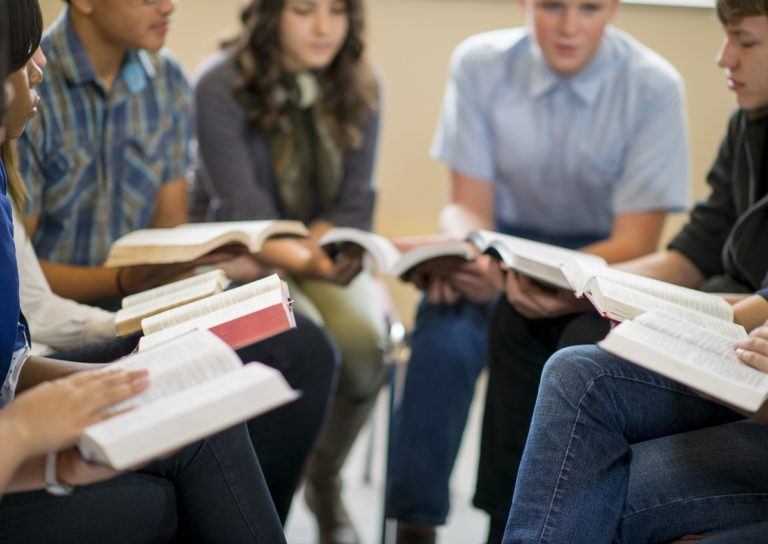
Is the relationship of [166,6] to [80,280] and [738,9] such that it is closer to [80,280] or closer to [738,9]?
[80,280]

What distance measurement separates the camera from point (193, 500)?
3.81ft

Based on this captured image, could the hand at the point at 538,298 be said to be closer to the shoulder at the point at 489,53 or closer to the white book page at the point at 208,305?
the white book page at the point at 208,305

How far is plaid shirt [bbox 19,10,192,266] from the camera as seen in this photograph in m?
1.70

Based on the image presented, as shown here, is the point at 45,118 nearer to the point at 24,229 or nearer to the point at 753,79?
the point at 24,229

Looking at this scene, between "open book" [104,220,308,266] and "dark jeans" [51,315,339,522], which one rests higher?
"open book" [104,220,308,266]

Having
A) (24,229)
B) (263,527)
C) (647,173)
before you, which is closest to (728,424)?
(263,527)

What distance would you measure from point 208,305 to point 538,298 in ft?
2.04

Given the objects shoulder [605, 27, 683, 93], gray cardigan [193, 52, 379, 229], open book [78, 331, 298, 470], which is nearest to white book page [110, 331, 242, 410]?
open book [78, 331, 298, 470]

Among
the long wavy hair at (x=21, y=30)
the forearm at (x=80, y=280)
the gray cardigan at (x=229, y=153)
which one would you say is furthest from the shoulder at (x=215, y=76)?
the long wavy hair at (x=21, y=30)

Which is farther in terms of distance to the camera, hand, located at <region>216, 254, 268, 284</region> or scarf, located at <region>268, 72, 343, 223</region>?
scarf, located at <region>268, 72, 343, 223</region>

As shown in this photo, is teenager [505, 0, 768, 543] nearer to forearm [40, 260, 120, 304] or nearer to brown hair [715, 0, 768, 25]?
brown hair [715, 0, 768, 25]

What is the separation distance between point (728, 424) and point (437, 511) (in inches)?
27.4

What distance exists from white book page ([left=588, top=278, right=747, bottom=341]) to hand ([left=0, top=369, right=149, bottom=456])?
0.58 metres

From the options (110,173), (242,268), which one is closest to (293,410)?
(242,268)
